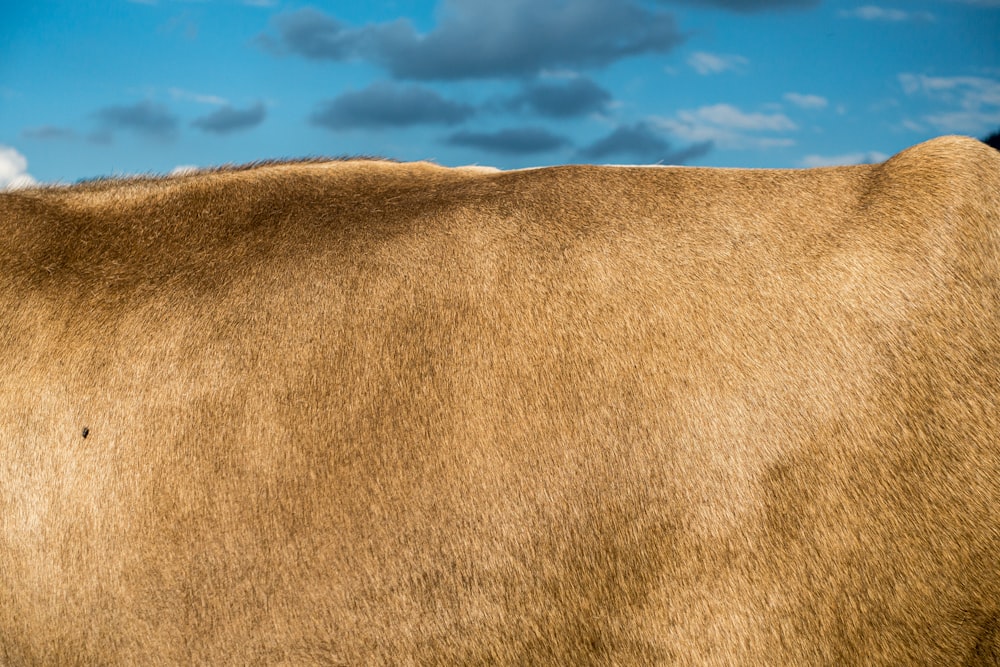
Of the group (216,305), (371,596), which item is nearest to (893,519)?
(371,596)

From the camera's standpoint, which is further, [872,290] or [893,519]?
[872,290]

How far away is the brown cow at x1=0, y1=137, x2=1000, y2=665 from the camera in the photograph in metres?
3.04

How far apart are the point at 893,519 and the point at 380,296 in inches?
85.5

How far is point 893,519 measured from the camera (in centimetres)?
304

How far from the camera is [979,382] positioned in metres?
3.14

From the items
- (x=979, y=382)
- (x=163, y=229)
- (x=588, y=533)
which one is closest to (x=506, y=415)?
(x=588, y=533)

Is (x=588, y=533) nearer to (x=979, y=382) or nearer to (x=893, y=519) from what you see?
(x=893, y=519)

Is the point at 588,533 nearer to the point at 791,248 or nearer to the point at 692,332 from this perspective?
the point at 692,332

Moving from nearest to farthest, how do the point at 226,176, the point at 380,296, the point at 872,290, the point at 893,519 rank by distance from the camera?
the point at 893,519 → the point at 872,290 → the point at 380,296 → the point at 226,176

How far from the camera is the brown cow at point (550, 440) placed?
304cm

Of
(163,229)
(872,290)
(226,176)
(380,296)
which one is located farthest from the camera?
(226,176)

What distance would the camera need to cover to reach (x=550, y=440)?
3158 mm

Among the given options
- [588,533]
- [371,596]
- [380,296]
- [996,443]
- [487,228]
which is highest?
[487,228]

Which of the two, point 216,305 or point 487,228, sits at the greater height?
point 487,228
